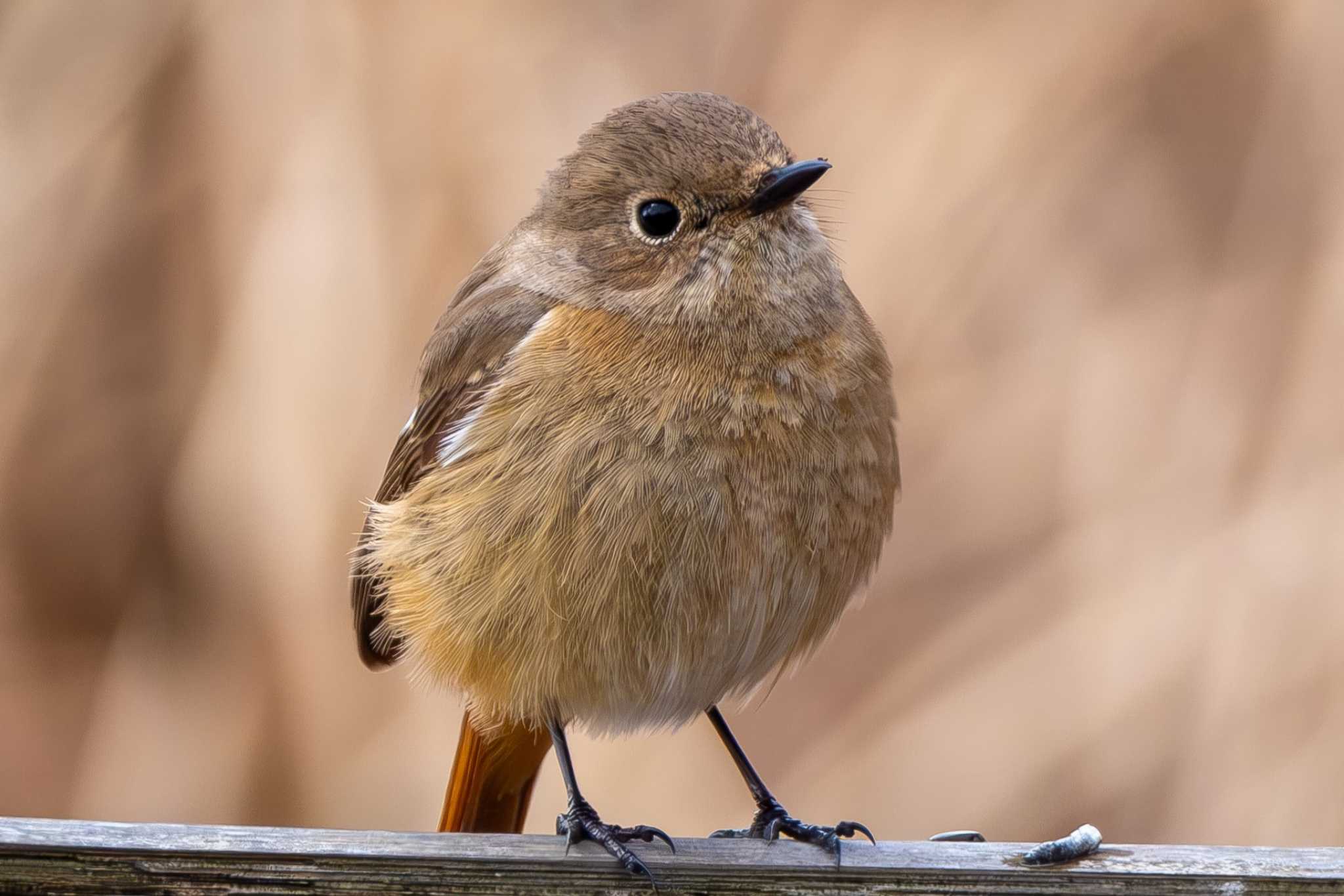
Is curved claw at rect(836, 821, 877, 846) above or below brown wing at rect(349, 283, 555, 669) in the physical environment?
below

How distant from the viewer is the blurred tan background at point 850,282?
12.0ft

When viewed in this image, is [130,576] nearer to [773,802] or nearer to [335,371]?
[335,371]

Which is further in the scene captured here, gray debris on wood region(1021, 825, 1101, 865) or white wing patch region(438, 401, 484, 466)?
white wing patch region(438, 401, 484, 466)

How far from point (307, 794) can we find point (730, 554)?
4.89 ft

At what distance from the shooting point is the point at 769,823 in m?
3.13

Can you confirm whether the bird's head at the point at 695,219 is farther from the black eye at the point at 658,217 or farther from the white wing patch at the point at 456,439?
the white wing patch at the point at 456,439

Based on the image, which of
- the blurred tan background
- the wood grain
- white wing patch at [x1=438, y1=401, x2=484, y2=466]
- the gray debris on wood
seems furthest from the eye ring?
the gray debris on wood

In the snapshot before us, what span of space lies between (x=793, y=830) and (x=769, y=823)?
18 cm

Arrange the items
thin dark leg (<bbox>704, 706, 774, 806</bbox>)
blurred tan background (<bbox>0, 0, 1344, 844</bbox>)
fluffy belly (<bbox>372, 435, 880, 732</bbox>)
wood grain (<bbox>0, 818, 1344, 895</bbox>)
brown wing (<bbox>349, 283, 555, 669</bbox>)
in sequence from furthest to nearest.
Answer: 1. blurred tan background (<bbox>0, 0, 1344, 844</bbox>)
2. thin dark leg (<bbox>704, 706, 774, 806</bbox>)
3. brown wing (<bbox>349, 283, 555, 669</bbox>)
4. fluffy belly (<bbox>372, 435, 880, 732</bbox>)
5. wood grain (<bbox>0, 818, 1344, 895</bbox>)

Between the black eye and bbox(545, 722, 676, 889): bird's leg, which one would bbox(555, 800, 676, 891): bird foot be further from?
the black eye

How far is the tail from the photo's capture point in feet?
10.6

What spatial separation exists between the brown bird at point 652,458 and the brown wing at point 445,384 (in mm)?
11

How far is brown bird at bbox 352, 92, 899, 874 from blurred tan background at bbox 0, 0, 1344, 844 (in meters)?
0.68

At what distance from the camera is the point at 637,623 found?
274 cm
